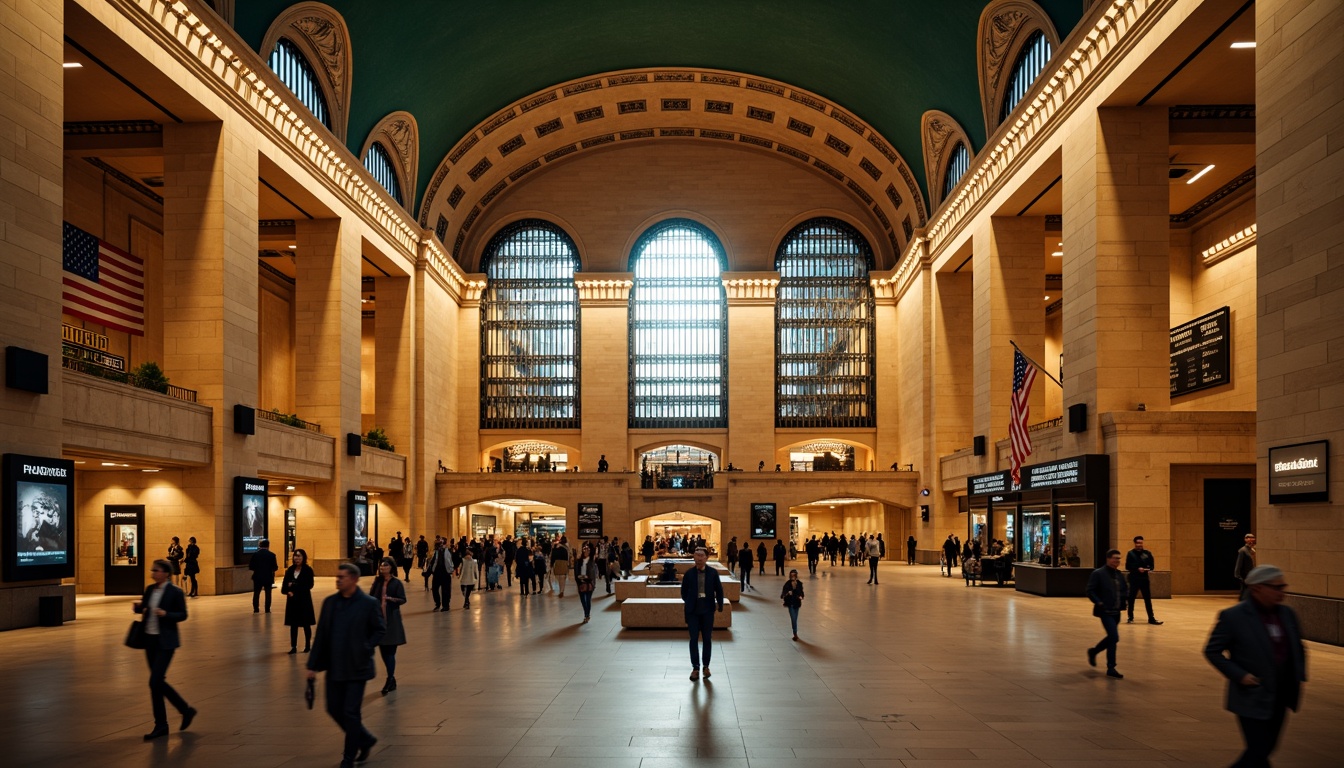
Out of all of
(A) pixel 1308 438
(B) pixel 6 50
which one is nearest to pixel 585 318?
(B) pixel 6 50

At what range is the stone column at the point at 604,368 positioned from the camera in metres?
49.3

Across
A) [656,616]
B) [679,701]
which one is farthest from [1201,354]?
[679,701]

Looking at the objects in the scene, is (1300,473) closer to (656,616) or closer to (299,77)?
(656,616)

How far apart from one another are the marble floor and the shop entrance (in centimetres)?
727

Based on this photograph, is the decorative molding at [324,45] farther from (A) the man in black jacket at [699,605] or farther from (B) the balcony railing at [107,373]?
(A) the man in black jacket at [699,605]

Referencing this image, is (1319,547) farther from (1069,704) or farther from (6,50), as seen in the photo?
(6,50)

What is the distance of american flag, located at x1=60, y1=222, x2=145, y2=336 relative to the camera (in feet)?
75.7

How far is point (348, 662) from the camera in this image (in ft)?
23.4

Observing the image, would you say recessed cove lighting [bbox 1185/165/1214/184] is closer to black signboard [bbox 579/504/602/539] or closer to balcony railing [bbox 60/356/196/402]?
black signboard [bbox 579/504/602/539]

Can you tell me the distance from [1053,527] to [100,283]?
22.1 metres

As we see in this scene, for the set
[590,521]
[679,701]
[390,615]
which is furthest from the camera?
[590,521]

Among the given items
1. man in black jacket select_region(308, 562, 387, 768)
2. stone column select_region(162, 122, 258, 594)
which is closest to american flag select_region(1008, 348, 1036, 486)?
stone column select_region(162, 122, 258, 594)

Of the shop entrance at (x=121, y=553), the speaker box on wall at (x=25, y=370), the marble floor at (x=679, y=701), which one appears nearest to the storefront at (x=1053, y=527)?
the marble floor at (x=679, y=701)

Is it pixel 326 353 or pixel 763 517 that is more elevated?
pixel 326 353
